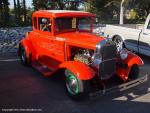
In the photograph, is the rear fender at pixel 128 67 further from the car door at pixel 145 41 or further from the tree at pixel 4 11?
the tree at pixel 4 11

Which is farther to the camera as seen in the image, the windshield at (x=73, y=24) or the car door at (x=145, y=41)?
the car door at (x=145, y=41)

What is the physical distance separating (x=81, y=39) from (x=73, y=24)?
86 centimetres

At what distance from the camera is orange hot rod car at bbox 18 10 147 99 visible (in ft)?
18.5

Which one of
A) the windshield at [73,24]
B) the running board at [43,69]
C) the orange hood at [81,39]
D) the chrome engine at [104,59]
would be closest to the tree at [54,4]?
the running board at [43,69]

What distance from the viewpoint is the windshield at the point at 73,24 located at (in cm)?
675

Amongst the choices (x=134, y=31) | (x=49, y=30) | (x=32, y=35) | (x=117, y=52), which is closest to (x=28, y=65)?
(x=32, y=35)

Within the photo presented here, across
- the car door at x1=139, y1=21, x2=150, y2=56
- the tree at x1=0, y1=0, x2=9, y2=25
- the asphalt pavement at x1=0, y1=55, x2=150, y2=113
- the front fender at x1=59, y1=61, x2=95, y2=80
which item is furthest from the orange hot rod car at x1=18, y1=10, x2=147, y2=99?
the tree at x1=0, y1=0, x2=9, y2=25

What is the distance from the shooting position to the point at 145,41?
346 inches

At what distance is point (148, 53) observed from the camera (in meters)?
8.74

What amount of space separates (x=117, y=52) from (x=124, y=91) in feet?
3.14

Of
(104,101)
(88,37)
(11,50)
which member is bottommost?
(104,101)

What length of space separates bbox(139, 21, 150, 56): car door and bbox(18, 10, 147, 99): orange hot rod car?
230cm

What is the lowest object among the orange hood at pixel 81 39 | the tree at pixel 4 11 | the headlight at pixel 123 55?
the headlight at pixel 123 55

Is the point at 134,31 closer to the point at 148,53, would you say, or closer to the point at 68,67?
the point at 148,53
